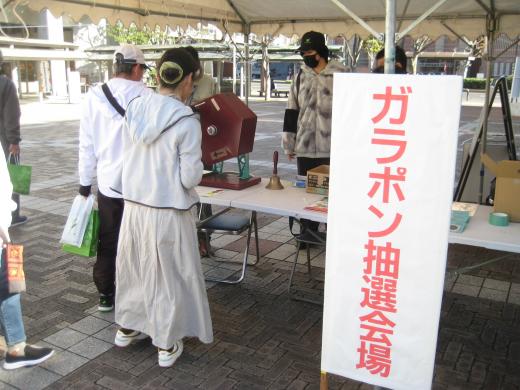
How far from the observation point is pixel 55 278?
13.4 ft

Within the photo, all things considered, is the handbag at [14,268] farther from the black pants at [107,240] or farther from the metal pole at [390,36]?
the metal pole at [390,36]

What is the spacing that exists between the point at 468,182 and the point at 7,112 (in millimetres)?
4935

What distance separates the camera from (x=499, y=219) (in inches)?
111

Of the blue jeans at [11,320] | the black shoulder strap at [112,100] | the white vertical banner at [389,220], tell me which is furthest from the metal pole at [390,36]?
the blue jeans at [11,320]

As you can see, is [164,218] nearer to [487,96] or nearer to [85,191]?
[85,191]

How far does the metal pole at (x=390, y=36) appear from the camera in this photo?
195 centimetres

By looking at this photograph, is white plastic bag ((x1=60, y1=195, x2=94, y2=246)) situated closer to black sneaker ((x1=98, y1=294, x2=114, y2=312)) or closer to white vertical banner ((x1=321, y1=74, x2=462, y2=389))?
black sneaker ((x1=98, y1=294, x2=114, y2=312))

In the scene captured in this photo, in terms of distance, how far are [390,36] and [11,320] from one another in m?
2.45

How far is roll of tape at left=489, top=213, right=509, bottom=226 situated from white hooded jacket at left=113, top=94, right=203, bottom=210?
5.60 ft

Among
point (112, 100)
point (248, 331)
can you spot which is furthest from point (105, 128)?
point (248, 331)

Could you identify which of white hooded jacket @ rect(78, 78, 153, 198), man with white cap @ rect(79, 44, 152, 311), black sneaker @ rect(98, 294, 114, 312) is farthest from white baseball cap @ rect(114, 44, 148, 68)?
black sneaker @ rect(98, 294, 114, 312)

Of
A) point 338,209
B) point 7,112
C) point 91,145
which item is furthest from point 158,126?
point 7,112

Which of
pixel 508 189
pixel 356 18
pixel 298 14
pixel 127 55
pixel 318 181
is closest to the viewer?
pixel 356 18

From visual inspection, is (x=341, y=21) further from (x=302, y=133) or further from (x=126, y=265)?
(x=126, y=265)
